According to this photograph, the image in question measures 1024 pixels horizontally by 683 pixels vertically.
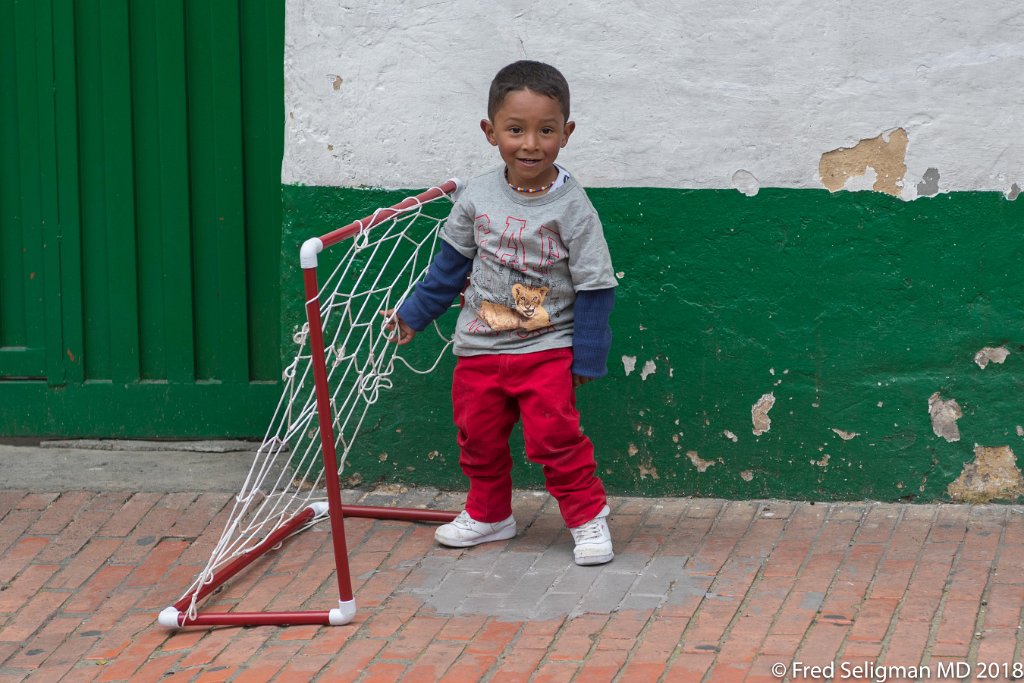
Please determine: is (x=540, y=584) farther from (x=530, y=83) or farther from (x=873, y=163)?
(x=873, y=163)

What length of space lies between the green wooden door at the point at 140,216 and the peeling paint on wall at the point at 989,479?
273 centimetres

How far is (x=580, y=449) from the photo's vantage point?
174 inches

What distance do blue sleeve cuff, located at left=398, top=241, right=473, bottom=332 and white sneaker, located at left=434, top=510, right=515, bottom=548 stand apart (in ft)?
2.26

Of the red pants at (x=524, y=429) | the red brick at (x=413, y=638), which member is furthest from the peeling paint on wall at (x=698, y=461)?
the red brick at (x=413, y=638)

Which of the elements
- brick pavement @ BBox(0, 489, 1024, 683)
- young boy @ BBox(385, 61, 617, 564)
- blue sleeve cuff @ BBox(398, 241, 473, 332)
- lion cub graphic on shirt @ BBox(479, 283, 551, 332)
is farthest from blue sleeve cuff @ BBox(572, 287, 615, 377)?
brick pavement @ BBox(0, 489, 1024, 683)

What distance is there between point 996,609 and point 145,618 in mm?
2587

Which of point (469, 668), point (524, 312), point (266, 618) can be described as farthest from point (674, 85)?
point (266, 618)

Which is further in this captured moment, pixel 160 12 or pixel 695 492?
pixel 160 12

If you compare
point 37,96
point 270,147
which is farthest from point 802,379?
point 37,96

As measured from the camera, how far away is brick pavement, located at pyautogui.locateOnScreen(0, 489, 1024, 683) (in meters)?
3.78

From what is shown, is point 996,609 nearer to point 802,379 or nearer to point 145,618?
point 802,379

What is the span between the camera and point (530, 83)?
418cm

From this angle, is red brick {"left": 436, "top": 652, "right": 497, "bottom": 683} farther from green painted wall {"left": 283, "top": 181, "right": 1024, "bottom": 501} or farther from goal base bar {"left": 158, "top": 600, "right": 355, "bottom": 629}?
green painted wall {"left": 283, "top": 181, "right": 1024, "bottom": 501}

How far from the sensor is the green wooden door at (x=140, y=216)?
542 centimetres
